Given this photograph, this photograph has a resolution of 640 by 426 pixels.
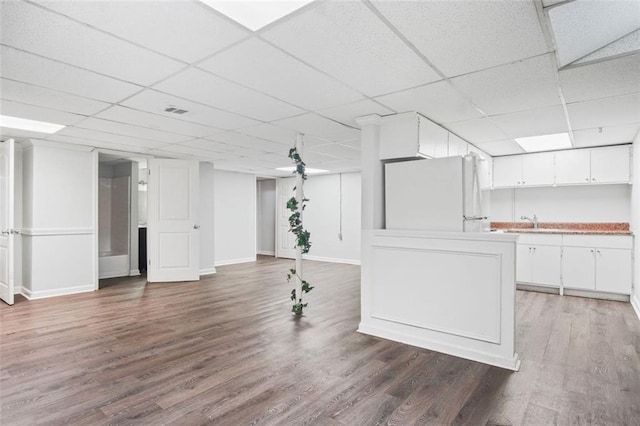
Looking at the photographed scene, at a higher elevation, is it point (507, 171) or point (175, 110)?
point (175, 110)

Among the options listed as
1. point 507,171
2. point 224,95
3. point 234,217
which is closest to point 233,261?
point 234,217


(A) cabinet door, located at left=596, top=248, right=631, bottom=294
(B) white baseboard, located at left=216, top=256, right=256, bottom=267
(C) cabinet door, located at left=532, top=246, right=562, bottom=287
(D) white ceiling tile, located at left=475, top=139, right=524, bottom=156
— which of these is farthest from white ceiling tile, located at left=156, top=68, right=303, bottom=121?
(B) white baseboard, located at left=216, top=256, right=256, bottom=267

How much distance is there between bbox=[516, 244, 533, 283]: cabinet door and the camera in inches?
217

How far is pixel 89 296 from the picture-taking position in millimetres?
5137

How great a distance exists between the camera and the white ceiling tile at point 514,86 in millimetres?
2480

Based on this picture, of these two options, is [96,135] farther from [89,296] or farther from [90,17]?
[90,17]

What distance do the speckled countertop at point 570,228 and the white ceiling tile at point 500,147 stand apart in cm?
129

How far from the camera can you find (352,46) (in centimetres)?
216

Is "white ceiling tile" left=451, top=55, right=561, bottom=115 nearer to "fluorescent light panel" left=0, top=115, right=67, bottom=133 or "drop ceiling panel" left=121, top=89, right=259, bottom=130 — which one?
"drop ceiling panel" left=121, top=89, right=259, bottom=130

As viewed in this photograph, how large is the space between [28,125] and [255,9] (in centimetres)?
394

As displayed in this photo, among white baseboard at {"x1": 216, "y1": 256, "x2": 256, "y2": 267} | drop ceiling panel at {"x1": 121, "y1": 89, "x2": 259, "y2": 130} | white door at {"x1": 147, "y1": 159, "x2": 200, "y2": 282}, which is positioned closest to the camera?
drop ceiling panel at {"x1": 121, "y1": 89, "x2": 259, "y2": 130}

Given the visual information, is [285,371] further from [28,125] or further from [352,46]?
[28,125]

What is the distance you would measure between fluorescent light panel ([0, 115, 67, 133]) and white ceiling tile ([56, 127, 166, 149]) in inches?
4.4

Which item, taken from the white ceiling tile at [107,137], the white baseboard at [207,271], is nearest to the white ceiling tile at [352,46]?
the white ceiling tile at [107,137]
